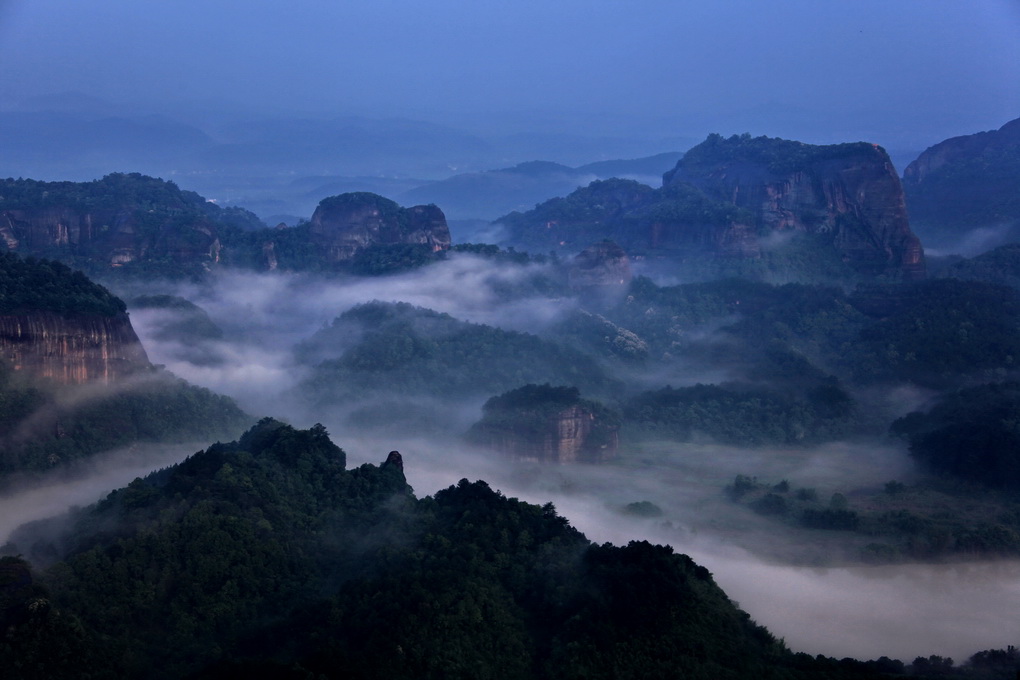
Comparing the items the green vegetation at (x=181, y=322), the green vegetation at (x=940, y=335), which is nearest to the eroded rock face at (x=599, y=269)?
the green vegetation at (x=940, y=335)

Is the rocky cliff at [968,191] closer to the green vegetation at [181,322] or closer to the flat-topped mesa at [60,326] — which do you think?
the green vegetation at [181,322]

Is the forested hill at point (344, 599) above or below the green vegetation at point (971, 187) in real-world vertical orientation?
below

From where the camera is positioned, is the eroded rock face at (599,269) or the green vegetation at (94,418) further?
the eroded rock face at (599,269)

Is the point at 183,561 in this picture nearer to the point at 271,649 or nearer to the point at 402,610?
the point at 271,649

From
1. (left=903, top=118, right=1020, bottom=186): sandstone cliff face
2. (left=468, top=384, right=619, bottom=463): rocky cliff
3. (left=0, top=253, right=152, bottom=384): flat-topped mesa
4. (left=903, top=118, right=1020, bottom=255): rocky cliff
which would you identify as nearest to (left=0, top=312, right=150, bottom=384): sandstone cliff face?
(left=0, top=253, right=152, bottom=384): flat-topped mesa

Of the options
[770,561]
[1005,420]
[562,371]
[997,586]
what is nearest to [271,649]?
[770,561]
